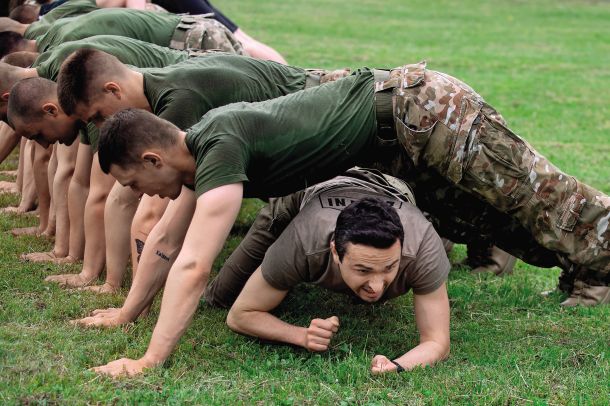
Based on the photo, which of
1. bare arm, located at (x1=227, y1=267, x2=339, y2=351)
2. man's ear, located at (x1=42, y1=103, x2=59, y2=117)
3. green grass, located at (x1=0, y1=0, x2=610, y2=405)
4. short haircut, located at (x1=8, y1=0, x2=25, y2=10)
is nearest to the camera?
green grass, located at (x1=0, y1=0, x2=610, y2=405)

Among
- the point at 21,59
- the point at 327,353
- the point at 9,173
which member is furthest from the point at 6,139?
the point at 327,353

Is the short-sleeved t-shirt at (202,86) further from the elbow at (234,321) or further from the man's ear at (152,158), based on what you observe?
the elbow at (234,321)

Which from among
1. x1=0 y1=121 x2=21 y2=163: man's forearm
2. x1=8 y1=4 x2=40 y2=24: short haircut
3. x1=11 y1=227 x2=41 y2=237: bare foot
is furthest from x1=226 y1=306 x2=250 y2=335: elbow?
x1=8 y1=4 x2=40 y2=24: short haircut

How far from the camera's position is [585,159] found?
10594mm

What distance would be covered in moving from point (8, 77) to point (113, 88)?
1497 mm

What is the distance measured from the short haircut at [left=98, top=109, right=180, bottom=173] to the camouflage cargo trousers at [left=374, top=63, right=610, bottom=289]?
1.28 meters

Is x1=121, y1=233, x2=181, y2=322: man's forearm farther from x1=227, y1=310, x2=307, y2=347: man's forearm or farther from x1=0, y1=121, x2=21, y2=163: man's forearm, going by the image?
x1=0, y1=121, x2=21, y2=163: man's forearm

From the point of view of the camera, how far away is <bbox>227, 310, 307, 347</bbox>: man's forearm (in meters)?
5.01

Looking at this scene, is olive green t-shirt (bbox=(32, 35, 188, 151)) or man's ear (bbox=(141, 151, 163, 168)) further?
olive green t-shirt (bbox=(32, 35, 188, 151))

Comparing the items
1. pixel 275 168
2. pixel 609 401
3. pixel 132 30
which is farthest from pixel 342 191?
pixel 132 30

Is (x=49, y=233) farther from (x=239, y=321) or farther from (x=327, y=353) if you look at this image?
(x=327, y=353)

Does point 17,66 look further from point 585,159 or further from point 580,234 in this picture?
point 585,159

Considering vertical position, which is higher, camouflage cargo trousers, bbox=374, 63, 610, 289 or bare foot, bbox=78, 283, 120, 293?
camouflage cargo trousers, bbox=374, 63, 610, 289

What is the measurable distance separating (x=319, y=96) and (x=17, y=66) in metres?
2.78
